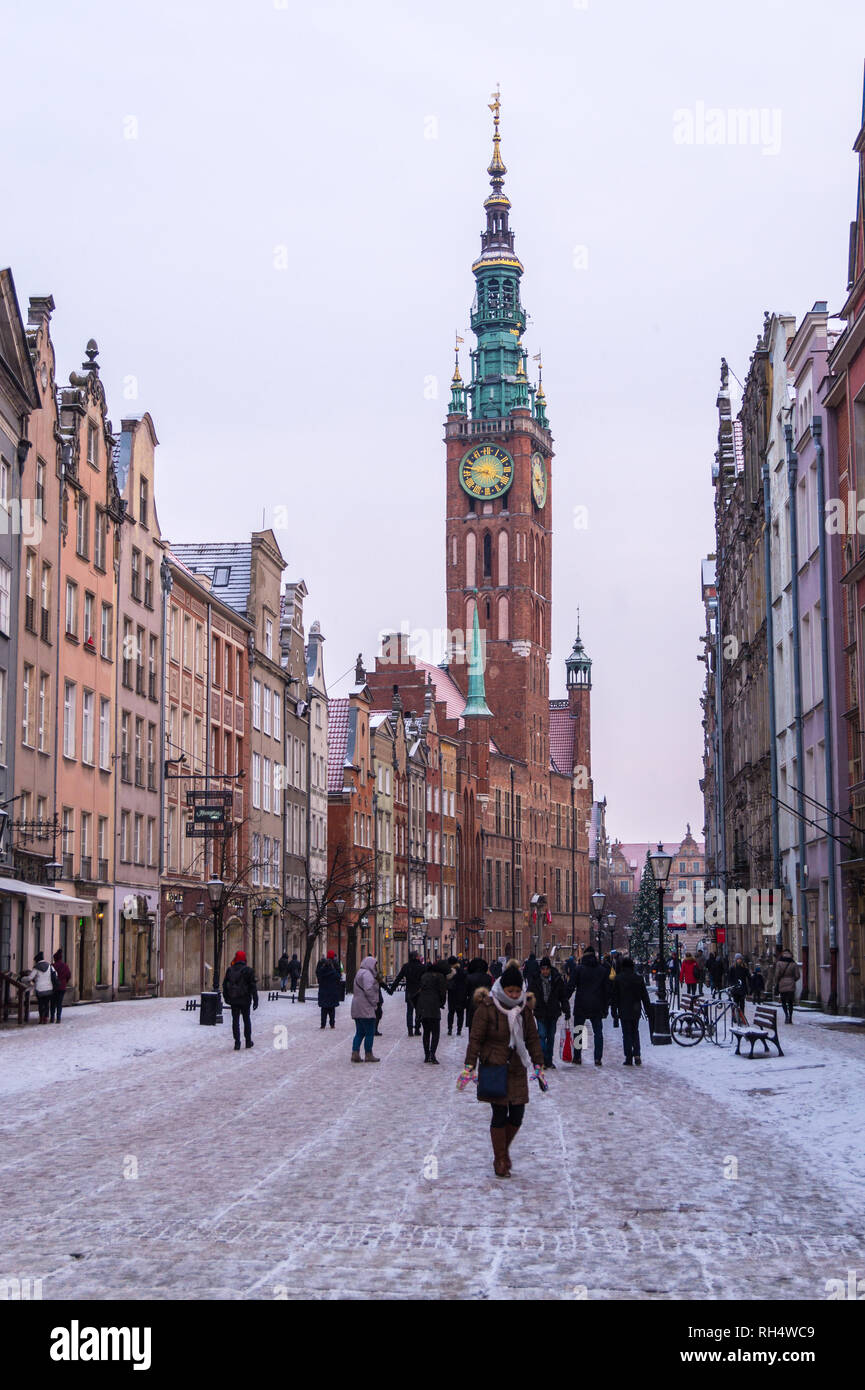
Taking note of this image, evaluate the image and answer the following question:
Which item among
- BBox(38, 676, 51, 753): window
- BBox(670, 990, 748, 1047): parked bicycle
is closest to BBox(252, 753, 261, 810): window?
BBox(38, 676, 51, 753): window

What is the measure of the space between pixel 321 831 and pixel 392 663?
39977 millimetres

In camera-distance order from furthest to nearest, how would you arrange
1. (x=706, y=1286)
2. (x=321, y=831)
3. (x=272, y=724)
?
(x=321, y=831)
(x=272, y=724)
(x=706, y=1286)

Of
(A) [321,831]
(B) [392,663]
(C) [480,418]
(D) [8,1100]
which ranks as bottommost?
(D) [8,1100]

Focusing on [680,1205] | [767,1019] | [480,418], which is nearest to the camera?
[680,1205]

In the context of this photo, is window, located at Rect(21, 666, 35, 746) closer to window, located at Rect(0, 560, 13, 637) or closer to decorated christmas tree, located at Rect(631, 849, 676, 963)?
window, located at Rect(0, 560, 13, 637)

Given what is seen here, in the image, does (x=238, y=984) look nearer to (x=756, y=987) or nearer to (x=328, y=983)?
(x=328, y=983)

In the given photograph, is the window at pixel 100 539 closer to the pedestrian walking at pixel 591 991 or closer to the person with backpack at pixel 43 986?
the person with backpack at pixel 43 986

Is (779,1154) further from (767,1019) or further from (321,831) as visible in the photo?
(321,831)

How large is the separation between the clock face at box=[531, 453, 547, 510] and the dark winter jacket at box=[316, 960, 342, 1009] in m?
108

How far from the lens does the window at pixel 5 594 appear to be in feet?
125

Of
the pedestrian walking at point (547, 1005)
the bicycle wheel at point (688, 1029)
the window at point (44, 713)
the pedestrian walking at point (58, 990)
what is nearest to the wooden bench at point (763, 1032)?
the pedestrian walking at point (547, 1005)

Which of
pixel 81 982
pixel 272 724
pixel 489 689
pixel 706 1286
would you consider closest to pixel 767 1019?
pixel 706 1286

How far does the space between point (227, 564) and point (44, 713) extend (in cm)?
2779
